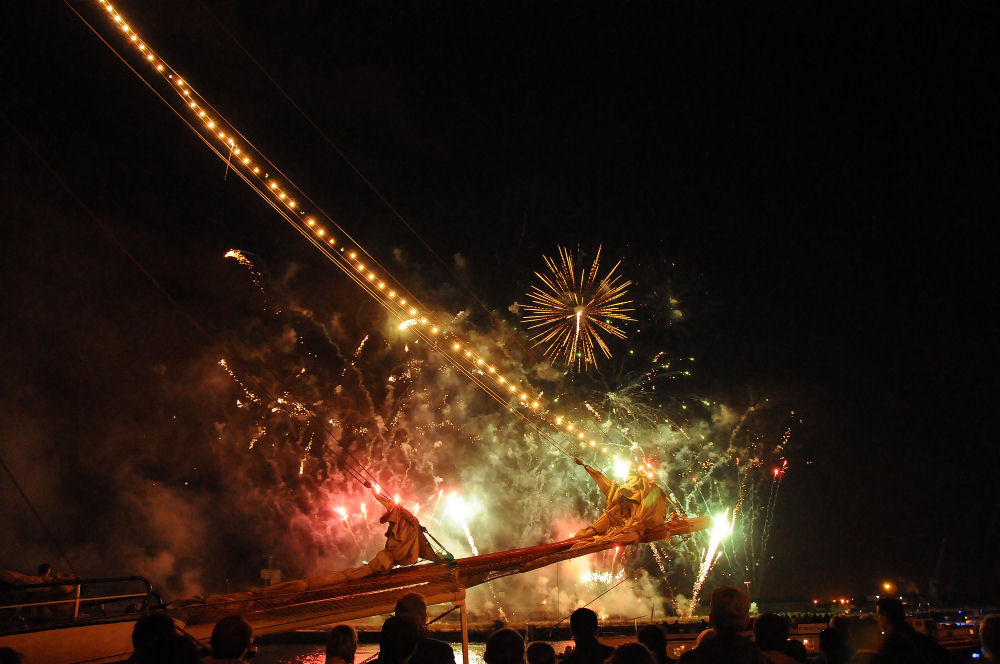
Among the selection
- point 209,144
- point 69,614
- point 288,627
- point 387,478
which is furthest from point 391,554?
point 387,478

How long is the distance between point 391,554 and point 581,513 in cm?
3522

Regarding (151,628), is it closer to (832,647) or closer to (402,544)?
(832,647)

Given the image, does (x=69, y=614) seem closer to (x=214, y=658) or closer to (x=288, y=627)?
(x=288, y=627)

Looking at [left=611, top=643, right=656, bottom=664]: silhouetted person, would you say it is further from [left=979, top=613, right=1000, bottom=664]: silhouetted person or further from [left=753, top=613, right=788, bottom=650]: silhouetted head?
[left=979, top=613, right=1000, bottom=664]: silhouetted person

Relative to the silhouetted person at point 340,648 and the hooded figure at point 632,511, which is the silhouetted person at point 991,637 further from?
the hooded figure at point 632,511

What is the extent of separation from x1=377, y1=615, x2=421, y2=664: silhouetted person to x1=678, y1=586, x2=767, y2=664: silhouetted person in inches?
63.8

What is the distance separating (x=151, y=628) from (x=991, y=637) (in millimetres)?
5277


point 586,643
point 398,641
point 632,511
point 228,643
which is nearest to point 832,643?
point 586,643

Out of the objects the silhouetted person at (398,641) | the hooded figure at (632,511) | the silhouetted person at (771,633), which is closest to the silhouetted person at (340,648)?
the silhouetted person at (398,641)

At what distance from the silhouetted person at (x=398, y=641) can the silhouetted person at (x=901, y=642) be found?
2.91 m

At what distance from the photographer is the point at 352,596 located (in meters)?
8.48

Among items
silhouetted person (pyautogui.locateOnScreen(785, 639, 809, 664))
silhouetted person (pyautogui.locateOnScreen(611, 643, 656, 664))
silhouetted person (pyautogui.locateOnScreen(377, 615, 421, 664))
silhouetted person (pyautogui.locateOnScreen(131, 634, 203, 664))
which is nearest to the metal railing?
silhouetted person (pyautogui.locateOnScreen(131, 634, 203, 664))

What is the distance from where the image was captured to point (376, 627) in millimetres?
37625

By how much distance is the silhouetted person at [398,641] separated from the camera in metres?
3.40
